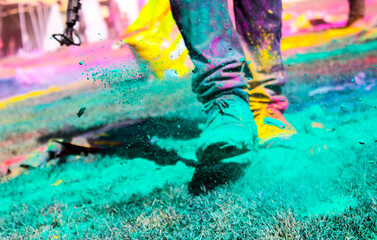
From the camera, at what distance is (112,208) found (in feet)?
4.38

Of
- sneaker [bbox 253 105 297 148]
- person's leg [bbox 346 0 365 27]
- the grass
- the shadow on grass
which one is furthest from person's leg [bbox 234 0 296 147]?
person's leg [bbox 346 0 365 27]

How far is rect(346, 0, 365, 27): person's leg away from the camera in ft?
8.31

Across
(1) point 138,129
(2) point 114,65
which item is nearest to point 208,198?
(1) point 138,129

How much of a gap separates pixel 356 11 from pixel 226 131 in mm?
1956

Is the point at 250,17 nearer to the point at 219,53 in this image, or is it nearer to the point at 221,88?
Answer: the point at 219,53

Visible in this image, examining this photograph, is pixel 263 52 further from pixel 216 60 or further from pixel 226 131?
pixel 226 131

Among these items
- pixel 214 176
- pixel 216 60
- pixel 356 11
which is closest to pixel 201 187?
pixel 214 176

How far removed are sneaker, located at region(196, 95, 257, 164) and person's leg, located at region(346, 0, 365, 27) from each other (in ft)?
5.53

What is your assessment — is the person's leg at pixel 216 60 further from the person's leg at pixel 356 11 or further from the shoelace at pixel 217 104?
the person's leg at pixel 356 11

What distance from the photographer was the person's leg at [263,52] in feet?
5.72

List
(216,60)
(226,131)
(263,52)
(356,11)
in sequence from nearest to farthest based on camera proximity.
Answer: (226,131) < (216,60) < (263,52) < (356,11)

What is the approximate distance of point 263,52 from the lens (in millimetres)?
1805

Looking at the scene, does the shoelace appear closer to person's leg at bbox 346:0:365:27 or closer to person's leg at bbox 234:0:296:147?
person's leg at bbox 234:0:296:147

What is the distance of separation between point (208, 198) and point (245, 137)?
0.31 m
